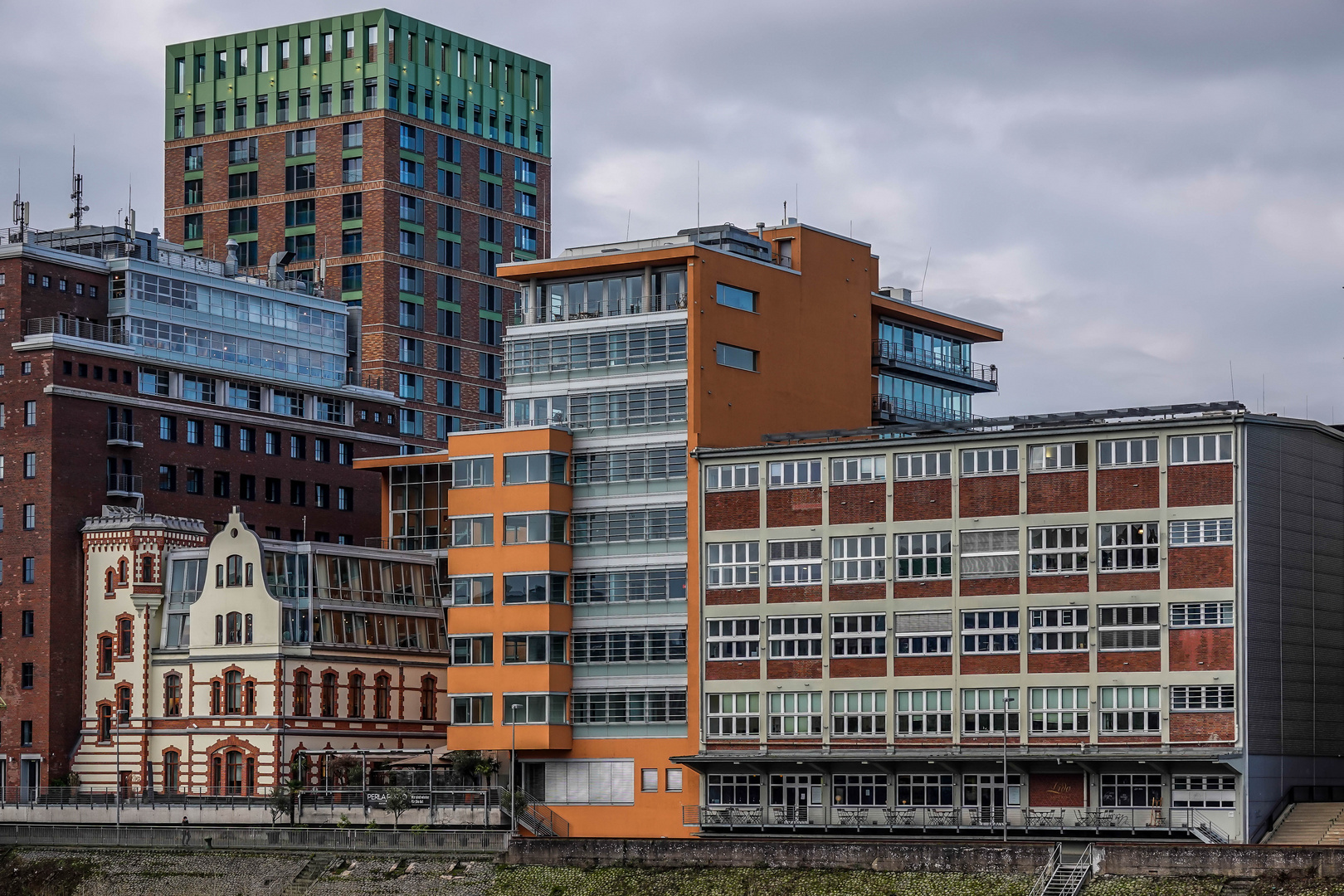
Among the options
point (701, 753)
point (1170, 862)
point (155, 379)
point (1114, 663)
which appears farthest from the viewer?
point (155, 379)

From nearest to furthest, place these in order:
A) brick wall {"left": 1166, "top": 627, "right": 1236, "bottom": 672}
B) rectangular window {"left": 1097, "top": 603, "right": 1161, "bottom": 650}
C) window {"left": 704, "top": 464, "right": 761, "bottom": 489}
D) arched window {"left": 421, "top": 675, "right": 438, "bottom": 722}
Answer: brick wall {"left": 1166, "top": 627, "right": 1236, "bottom": 672} < rectangular window {"left": 1097, "top": 603, "right": 1161, "bottom": 650} < window {"left": 704, "top": 464, "right": 761, "bottom": 489} < arched window {"left": 421, "top": 675, "right": 438, "bottom": 722}

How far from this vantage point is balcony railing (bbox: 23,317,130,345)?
419 ft

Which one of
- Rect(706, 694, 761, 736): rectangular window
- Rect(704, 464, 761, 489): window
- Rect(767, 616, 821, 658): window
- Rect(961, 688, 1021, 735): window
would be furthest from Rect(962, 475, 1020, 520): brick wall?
Rect(706, 694, 761, 736): rectangular window

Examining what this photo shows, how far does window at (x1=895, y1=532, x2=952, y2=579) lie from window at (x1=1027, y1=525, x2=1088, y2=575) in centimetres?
401

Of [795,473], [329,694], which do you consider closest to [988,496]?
[795,473]

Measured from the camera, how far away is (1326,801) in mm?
93125

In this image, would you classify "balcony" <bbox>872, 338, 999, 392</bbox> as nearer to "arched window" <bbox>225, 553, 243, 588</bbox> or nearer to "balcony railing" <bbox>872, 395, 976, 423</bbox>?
"balcony railing" <bbox>872, 395, 976, 423</bbox>

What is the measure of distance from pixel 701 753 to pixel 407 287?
71571 millimetres

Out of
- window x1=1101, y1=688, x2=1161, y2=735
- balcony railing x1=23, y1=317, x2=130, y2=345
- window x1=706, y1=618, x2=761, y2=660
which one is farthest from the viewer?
balcony railing x1=23, y1=317, x2=130, y2=345

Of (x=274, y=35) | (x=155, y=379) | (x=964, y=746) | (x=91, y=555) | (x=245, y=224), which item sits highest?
(x=274, y=35)

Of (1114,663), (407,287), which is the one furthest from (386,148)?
(1114,663)

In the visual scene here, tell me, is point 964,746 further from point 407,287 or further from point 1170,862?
point 407,287

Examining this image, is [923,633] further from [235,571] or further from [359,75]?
[359,75]

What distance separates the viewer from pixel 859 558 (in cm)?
9900
